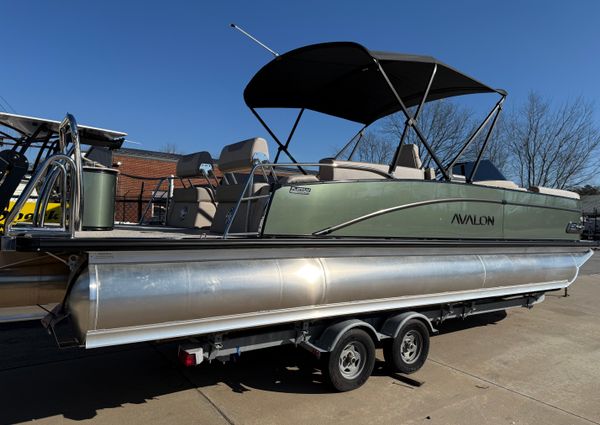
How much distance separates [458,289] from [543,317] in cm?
374

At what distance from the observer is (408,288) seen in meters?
4.85

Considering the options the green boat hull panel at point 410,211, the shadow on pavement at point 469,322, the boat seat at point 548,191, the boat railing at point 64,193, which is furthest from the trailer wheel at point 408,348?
the boat seat at point 548,191

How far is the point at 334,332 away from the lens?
4352mm

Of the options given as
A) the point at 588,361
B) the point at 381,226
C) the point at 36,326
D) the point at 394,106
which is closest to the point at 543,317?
the point at 588,361

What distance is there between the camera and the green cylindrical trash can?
414 cm

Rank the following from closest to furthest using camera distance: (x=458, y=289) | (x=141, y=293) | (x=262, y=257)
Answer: (x=141, y=293)
(x=262, y=257)
(x=458, y=289)

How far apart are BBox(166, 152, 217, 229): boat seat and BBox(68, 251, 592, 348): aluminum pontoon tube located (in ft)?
8.00

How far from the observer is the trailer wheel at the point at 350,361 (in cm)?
433

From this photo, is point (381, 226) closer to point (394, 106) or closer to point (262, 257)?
point (262, 257)

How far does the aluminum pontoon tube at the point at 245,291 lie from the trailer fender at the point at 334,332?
0.41ft

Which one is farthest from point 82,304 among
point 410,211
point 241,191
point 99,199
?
point 410,211

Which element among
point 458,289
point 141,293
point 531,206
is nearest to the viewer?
point 141,293

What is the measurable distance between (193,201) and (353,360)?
3070 mm

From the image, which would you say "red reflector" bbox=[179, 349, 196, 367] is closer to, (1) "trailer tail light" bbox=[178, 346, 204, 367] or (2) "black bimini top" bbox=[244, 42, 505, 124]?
(1) "trailer tail light" bbox=[178, 346, 204, 367]
